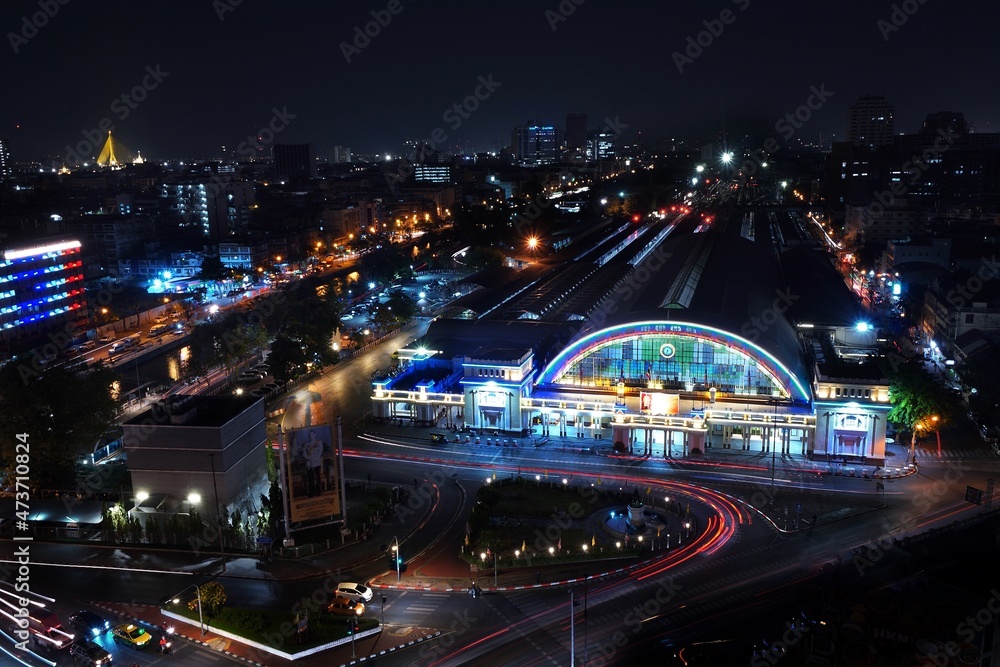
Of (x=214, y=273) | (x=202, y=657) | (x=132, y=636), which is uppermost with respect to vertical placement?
(x=214, y=273)

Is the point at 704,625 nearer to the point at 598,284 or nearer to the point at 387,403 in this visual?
the point at 387,403

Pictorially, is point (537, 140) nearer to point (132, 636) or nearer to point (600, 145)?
point (600, 145)

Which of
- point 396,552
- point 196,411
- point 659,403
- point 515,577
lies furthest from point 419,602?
point 659,403

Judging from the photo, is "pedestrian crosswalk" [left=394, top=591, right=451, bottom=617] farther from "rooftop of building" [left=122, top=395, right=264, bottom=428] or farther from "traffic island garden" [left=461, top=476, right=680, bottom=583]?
"rooftop of building" [left=122, top=395, right=264, bottom=428]

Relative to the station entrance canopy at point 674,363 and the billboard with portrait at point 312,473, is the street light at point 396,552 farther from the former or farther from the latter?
the station entrance canopy at point 674,363

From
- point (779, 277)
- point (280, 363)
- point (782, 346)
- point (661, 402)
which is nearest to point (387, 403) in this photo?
point (280, 363)
